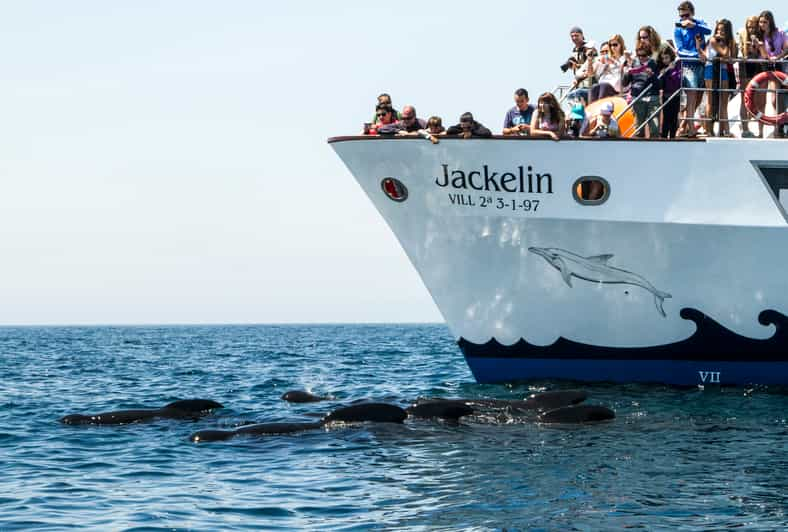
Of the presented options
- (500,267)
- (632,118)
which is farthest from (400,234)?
(632,118)

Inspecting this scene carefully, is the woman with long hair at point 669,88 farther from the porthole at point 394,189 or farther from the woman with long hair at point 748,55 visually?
the porthole at point 394,189

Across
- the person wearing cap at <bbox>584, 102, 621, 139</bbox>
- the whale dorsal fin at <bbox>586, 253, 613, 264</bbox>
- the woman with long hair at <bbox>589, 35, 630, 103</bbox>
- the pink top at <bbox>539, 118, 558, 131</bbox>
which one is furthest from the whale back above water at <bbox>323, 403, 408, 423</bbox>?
the woman with long hair at <bbox>589, 35, 630, 103</bbox>

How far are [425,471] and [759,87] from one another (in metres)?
9.95

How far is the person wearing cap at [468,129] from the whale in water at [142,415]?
6.34 m

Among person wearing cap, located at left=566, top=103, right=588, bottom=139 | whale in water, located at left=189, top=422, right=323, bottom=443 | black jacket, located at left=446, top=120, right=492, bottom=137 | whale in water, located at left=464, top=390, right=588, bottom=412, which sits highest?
person wearing cap, located at left=566, top=103, right=588, bottom=139

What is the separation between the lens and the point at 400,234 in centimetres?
1875

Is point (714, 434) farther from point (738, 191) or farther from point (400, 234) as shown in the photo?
point (400, 234)

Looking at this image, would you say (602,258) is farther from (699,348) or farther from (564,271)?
(699,348)

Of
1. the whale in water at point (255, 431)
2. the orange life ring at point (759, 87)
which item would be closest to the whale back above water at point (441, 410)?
the whale in water at point (255, 431)

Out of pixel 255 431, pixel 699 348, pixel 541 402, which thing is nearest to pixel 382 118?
pixel 541 402

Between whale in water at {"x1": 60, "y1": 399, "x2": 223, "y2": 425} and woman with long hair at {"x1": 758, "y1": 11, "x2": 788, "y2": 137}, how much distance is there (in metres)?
11.0

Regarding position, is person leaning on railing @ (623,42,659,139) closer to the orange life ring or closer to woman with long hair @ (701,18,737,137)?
woman with long hair @ (701,18,737,137)

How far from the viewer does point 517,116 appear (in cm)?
1859

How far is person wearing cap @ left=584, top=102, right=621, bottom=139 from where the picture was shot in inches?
702
